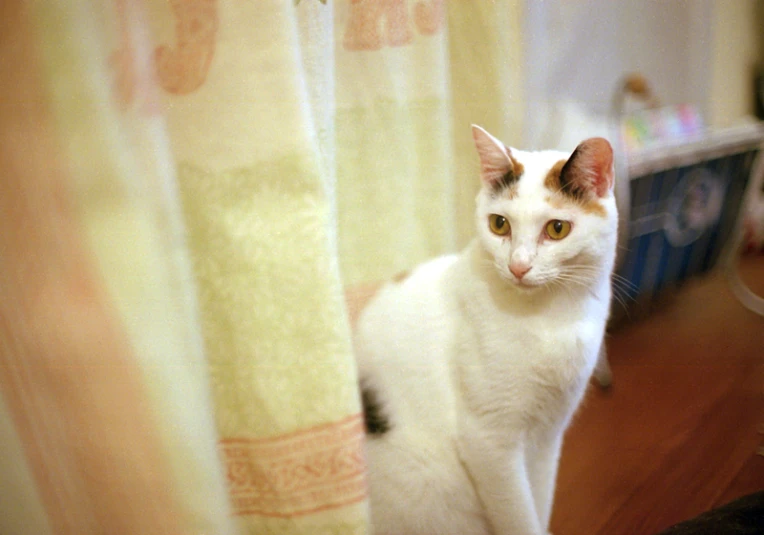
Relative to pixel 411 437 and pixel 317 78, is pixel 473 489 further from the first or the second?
pixel 317 78

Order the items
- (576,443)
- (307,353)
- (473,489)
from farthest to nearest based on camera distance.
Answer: (576,443), (473,489), (307,353)

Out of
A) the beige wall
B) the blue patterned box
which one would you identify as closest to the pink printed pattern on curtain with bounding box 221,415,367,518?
the blue patterned box

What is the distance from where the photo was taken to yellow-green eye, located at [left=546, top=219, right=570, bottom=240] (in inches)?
23.6

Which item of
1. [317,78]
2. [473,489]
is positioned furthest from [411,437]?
[317,78]

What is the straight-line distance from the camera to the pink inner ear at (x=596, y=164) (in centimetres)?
58

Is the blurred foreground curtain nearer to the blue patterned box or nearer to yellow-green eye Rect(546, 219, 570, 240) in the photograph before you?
yellow-green eye Rect(546, 219, 570, 240)

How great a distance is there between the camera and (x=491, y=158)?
639 millimetres

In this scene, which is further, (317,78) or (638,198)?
(638,198)

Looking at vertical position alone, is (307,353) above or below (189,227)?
below

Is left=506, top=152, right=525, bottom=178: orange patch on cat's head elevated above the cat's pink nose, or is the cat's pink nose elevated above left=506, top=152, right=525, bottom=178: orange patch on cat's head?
left=506, top=152, right=525, bottom=178: orange patch on cat's head

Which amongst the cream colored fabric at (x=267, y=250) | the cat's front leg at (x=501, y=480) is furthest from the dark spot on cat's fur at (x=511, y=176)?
the cat's front leg at (x=501, y=480)

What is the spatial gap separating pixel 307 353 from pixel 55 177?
290 millimetres

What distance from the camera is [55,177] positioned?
43 centimetres

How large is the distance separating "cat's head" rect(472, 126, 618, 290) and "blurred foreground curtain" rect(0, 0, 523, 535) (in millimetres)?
219
